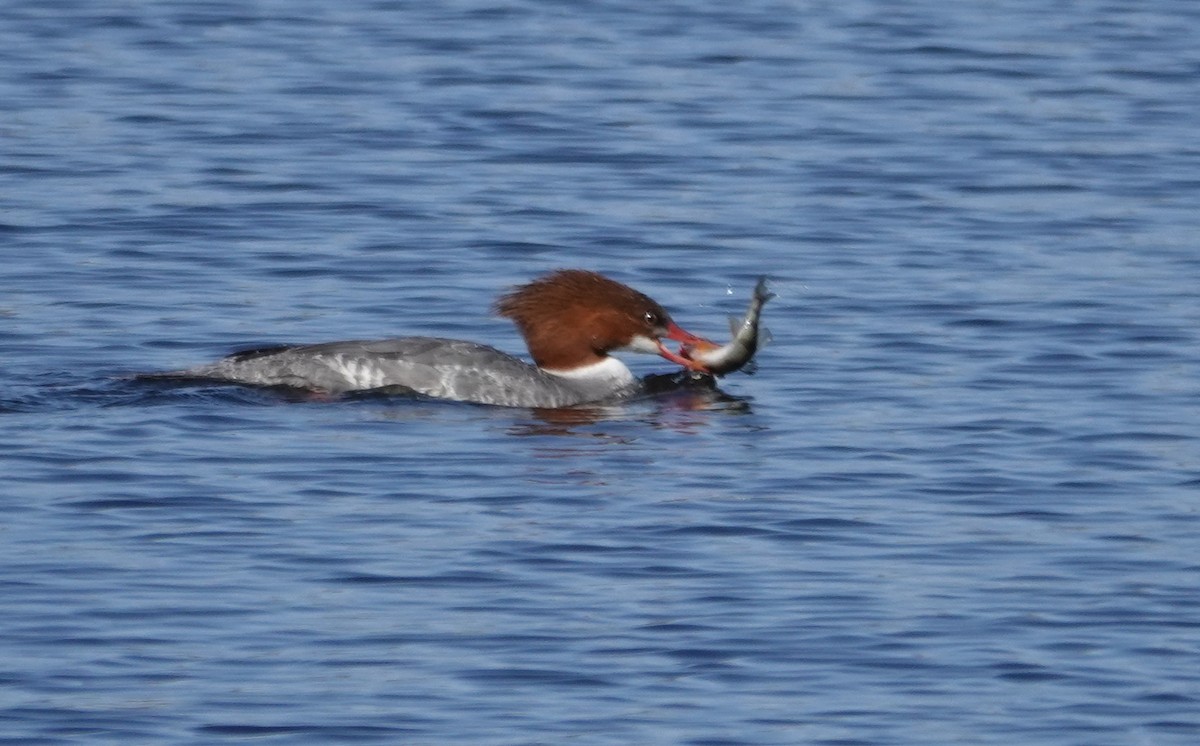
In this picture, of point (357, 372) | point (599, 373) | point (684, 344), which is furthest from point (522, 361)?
point (357, 372)

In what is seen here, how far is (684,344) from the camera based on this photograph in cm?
1330

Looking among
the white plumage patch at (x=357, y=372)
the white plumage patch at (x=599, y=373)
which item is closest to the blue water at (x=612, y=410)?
the white plumage patch at (x=357, y=372)

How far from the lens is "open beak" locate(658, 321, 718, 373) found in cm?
1315

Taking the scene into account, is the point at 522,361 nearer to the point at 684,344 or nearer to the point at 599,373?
the point at 599,373

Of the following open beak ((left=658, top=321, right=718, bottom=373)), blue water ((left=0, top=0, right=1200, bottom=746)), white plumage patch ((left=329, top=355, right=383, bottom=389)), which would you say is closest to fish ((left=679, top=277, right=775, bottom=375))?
open beak ((left=658, top=321, right=718, bottom=373))

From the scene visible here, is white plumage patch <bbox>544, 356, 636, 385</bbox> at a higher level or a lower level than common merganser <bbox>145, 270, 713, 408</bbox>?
lower

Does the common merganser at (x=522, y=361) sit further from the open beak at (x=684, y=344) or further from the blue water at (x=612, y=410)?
the blue water at (x=612, y=410)

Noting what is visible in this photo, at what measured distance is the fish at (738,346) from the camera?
12.8 m

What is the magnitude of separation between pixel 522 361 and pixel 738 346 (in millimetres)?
1155

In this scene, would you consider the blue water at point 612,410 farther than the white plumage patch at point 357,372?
No

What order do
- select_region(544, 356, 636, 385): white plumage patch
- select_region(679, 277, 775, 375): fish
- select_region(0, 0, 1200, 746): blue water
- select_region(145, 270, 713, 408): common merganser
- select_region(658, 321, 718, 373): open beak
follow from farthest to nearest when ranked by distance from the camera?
select_region(544, 356, 636, 385): white plumage patch, select_region(658, 321, 718, 373): open beak, select_region(679, 277, 775, 375): fish, select_region(145, 270, 713, 408): common merganser, select_region(0, 0, 1200, 746): blue water

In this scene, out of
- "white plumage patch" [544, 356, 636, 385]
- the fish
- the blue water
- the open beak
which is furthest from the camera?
"white plumage patch" [544, 356, 636, 385]

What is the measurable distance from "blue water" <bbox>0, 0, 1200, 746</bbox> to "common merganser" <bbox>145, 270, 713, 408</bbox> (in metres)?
0.18

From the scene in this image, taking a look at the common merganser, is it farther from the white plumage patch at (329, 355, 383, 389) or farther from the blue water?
the blue water
